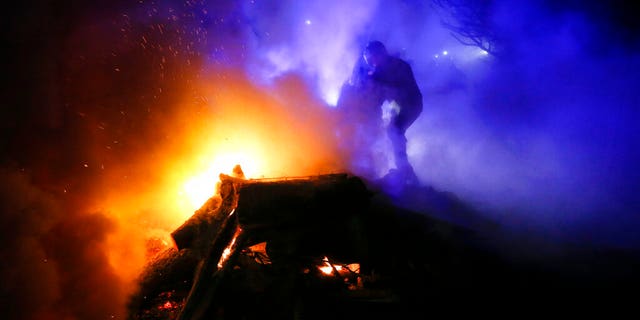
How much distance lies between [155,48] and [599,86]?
21986 mm

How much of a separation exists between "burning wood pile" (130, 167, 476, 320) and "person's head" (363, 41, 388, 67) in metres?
11.3

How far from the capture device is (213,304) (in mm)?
3785

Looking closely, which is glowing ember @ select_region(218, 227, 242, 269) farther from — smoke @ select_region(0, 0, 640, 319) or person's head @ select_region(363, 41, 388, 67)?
person's head @ select_region(363, 41, 388, 67)

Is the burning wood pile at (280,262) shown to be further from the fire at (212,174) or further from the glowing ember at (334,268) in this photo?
the fire at (212,174)

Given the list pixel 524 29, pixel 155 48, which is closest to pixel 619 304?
pixel 155 48

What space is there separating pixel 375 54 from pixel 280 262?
13.4 meters

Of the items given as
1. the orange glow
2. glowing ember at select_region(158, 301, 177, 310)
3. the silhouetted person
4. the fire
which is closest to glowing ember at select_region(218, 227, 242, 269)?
glowing ember at select_region(158, 301, 177, 310)

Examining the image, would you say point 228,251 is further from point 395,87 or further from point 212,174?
point 395,87

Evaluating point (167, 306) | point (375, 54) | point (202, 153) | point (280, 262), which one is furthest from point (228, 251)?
point (375, 54)

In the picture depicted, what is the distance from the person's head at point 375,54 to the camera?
48.7 feet

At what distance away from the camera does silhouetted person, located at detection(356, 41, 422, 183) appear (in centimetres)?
1469

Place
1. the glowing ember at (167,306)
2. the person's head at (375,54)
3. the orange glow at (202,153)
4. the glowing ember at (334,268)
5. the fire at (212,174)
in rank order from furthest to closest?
the person's head at (375,54) → the fire at (212,174) → the orange glow at (202,153) → the glowing ember at (334,268) → the glowing ember at (167,306)

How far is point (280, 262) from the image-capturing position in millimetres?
4547

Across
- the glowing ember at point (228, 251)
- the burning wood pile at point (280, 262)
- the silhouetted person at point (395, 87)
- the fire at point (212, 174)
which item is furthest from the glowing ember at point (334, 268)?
the silhouetted person at point (395, 87)
